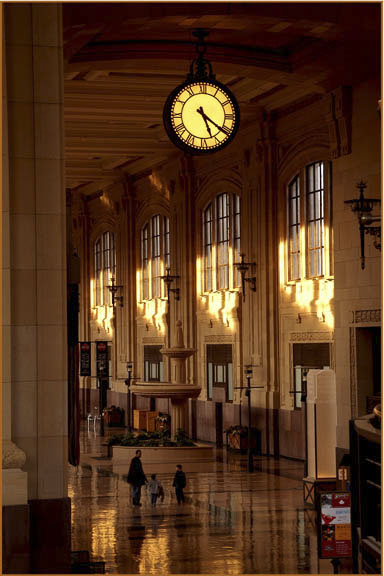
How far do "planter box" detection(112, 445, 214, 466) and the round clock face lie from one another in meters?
15.2

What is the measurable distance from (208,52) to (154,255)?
19633 millimetres

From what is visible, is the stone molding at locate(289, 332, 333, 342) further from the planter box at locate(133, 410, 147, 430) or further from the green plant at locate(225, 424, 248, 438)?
the planter box at locate(133, 410, 147, 430)

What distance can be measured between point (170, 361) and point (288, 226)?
11.0m

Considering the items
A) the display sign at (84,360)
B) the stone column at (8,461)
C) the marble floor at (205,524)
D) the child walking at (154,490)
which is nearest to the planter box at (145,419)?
the display sign at (84,360)

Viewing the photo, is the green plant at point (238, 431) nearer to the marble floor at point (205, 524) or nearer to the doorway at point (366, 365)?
the marble floor at point (205, 524)

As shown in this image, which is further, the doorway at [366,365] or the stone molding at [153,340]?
the stone molding at [153,340]

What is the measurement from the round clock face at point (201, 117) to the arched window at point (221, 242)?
19.3 m

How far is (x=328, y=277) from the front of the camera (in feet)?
90.1

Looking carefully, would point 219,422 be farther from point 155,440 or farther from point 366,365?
point 366,365

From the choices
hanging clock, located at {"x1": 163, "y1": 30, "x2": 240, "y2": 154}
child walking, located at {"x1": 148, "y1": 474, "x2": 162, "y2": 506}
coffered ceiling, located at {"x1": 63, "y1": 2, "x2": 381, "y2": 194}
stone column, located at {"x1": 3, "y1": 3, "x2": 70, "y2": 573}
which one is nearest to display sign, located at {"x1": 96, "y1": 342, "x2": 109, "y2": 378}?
coffered ceiling, located at {"x1": 63, "y1": 2, "x2": 381, "y2": 194}

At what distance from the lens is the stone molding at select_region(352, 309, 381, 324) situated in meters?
22.4

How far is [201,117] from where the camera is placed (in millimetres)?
13992

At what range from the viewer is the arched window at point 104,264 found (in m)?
47.3

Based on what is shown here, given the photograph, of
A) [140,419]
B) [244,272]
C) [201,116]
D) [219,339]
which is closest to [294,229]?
[244,272]
